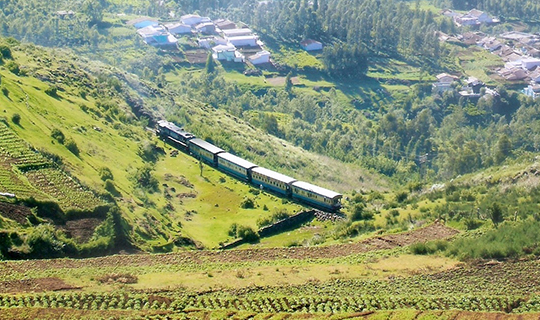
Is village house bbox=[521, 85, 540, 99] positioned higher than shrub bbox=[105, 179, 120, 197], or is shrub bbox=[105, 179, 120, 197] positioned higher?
shrub bbox=[105, 179, 120, 197]

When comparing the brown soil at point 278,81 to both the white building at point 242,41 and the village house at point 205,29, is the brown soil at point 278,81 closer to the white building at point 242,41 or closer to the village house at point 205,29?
the white building at point 242,41

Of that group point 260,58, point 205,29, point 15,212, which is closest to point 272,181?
point 15,212

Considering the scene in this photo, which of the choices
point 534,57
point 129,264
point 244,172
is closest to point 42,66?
point 244,172

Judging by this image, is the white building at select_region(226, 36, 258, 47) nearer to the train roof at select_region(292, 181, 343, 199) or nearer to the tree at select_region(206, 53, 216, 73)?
the tree at select_region(206, 53, 216, 73)

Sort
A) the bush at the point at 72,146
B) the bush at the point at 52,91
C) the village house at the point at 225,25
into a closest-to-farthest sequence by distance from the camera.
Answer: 1. the bush at the point at 72,146
2. the bush at the point at 52,91
3. the village house at the point at 225,25

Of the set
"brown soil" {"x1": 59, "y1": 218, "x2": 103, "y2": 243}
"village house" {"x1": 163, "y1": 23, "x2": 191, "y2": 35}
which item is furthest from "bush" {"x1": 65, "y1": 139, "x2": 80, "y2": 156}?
"village house" {"x1": 163, "y1": 23, "x2": 191, "y2": 35}

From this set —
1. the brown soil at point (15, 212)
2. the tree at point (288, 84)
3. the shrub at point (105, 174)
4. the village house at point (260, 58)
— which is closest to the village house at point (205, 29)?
the village house at point (260, 58)
